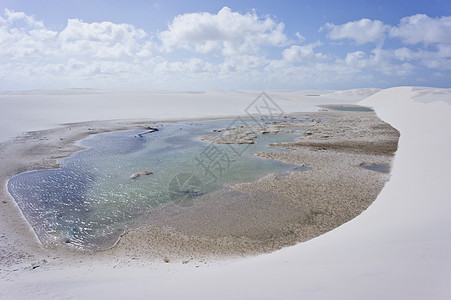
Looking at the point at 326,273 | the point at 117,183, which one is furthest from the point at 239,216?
the point at 117,183

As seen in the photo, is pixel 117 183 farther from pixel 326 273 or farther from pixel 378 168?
pixel 378 168

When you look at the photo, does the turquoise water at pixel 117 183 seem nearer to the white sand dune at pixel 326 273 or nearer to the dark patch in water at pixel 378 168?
the white sand dune at pixel 326 273

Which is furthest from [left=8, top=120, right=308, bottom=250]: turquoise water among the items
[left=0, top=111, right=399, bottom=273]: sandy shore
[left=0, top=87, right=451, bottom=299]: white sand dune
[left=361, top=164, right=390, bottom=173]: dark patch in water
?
[left=361, top=164, right=390, bottom=173]: dark patch in water

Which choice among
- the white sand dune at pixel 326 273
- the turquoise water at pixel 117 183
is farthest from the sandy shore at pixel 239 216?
the white sand dune at pixel 326 273

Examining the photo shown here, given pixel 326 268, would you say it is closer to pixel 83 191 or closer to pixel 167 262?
pixel 167 262

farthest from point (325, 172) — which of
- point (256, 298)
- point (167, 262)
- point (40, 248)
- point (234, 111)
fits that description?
point (234, 111)
